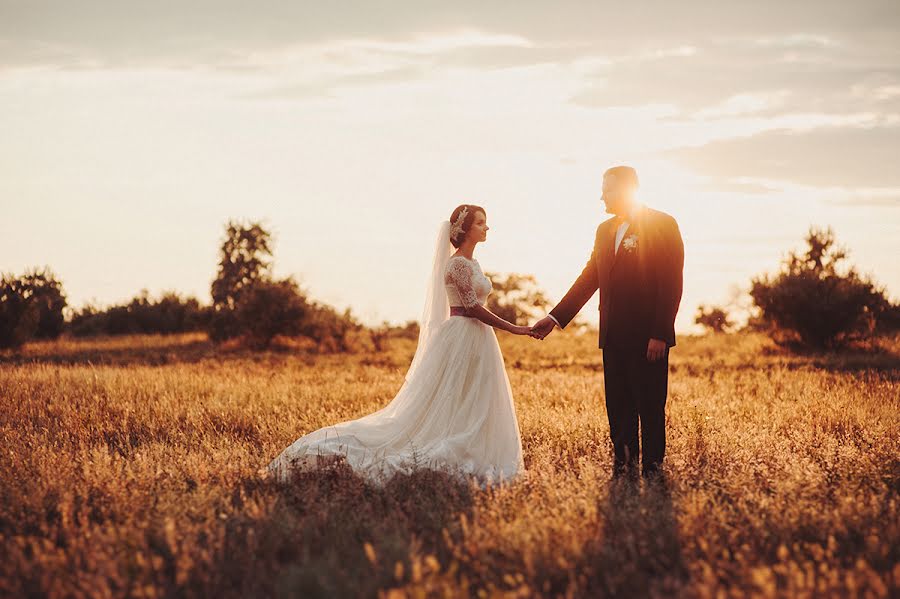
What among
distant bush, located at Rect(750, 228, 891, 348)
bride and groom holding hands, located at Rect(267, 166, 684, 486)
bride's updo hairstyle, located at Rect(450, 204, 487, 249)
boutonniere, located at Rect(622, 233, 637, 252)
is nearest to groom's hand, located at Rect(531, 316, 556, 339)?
bride and groom holding hands, located at Rect(267, 166, 684, 486)

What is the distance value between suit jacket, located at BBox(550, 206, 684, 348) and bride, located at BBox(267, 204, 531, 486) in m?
1.04

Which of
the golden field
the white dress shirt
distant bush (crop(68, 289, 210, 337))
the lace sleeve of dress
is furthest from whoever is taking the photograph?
distant bush (crop(68, 289, 210, 337))

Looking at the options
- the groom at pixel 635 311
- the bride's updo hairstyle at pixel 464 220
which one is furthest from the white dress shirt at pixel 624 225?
the bride's updo hairstyle at pixel 464 220

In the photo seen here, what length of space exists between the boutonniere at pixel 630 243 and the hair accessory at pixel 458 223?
158cm

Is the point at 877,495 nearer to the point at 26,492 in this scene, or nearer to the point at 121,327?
the point at 26,492

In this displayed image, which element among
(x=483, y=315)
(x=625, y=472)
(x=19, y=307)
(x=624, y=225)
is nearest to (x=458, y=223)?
(x=483, y=315)

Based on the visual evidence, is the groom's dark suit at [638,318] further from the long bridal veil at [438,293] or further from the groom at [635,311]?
the long bridal veil at [438,293]

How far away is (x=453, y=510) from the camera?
5.91 meters

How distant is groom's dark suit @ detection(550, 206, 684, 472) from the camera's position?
7.27 metres

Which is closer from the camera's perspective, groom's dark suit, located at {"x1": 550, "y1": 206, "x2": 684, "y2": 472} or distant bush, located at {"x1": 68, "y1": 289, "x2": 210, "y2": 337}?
groom's dark suit, located at {"x1": 550, "y1": 206, "x2": 684, "y2": 472}

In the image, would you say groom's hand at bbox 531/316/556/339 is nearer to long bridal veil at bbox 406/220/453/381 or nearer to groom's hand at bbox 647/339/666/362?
long bridal veil at bbox 406/220/453/381

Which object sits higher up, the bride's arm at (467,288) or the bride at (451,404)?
the bride's arm at (467,288)

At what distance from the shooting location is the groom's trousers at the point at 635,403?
24.2 feet

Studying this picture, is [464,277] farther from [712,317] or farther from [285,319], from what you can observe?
[712,317]
